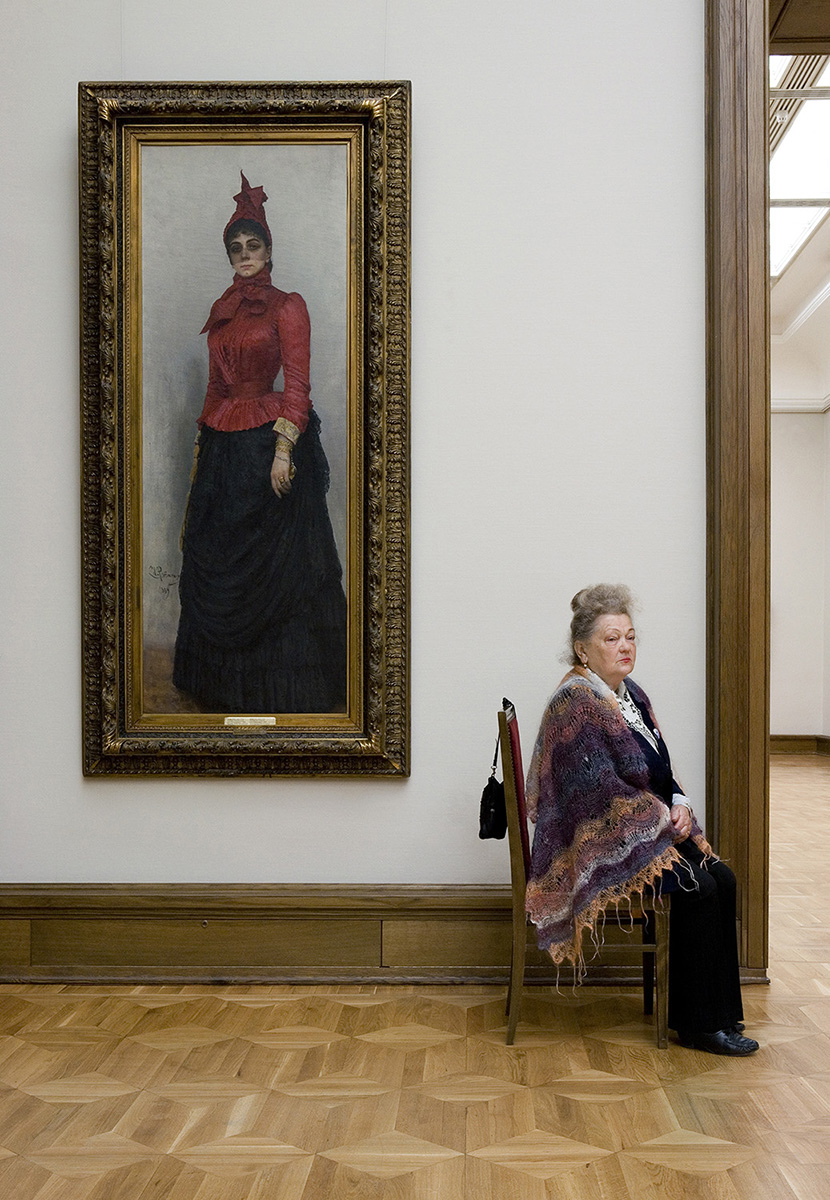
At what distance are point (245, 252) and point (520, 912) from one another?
2.99 m

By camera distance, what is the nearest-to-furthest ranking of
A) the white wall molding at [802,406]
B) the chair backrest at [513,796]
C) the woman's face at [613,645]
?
the chair backrest at [513,796]
the woman's face at [613,645]
the white wall molding at [802,406]

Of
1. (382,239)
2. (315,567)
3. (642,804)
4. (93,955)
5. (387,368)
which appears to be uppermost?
(382,239)

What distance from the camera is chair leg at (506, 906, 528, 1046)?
4062 millimetres

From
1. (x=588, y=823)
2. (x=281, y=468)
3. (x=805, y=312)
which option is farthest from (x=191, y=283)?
(x=805, y=312)

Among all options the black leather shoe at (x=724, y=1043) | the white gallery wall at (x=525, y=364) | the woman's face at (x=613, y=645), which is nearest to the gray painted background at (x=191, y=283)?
the white gallery wall at (x=525, y=364)

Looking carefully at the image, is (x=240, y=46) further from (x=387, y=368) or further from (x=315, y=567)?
(x=315, y=567)

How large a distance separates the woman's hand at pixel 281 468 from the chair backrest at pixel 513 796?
144cm

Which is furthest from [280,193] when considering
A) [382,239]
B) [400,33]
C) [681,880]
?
[681,880]

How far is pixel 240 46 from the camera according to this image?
488 centimetres

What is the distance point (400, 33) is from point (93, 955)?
4226mm

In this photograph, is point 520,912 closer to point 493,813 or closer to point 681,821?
point 493,813

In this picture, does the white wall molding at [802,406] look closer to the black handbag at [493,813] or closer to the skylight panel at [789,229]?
the skylight panel at [789,229]

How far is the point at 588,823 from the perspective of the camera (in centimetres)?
404

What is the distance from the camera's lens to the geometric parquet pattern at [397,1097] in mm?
3008
